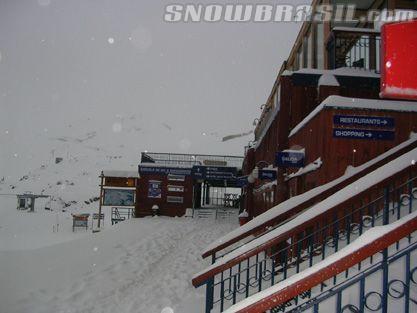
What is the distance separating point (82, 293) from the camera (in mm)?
7496

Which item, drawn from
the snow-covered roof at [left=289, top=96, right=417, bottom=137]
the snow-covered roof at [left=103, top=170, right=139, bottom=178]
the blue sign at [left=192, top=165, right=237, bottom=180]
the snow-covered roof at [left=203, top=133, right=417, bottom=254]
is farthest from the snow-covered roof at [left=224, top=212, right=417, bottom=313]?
the snow-covered roof at [left=103, top=170, right=139, bottom=178]

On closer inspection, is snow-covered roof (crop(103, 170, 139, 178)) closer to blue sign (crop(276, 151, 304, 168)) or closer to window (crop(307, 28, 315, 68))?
window (crop(307, 28, 315, 68))

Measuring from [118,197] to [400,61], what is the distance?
88.3 ft

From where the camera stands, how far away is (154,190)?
93.7 feet

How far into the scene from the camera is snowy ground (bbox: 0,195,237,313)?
22.5 ft

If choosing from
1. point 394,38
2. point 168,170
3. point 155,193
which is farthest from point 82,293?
point 155,193

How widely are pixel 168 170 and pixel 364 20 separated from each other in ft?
51.8

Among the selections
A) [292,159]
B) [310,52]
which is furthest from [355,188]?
[310,52]

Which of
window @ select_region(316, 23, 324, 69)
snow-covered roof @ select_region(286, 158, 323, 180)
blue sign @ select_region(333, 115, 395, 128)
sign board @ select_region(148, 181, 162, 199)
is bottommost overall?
sign board @ select_region(148, 181, 162, 199)

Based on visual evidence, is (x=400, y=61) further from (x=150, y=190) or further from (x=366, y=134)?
(x=150, y=190)

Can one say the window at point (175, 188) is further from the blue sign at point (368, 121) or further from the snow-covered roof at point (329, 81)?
the blue sign at point (368, 121)

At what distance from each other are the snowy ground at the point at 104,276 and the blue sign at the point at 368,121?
4.06m

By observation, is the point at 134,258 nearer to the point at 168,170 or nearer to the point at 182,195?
the point at 168,170

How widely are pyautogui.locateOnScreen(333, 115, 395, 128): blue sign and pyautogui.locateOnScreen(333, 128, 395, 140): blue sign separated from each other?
0.10 meters
